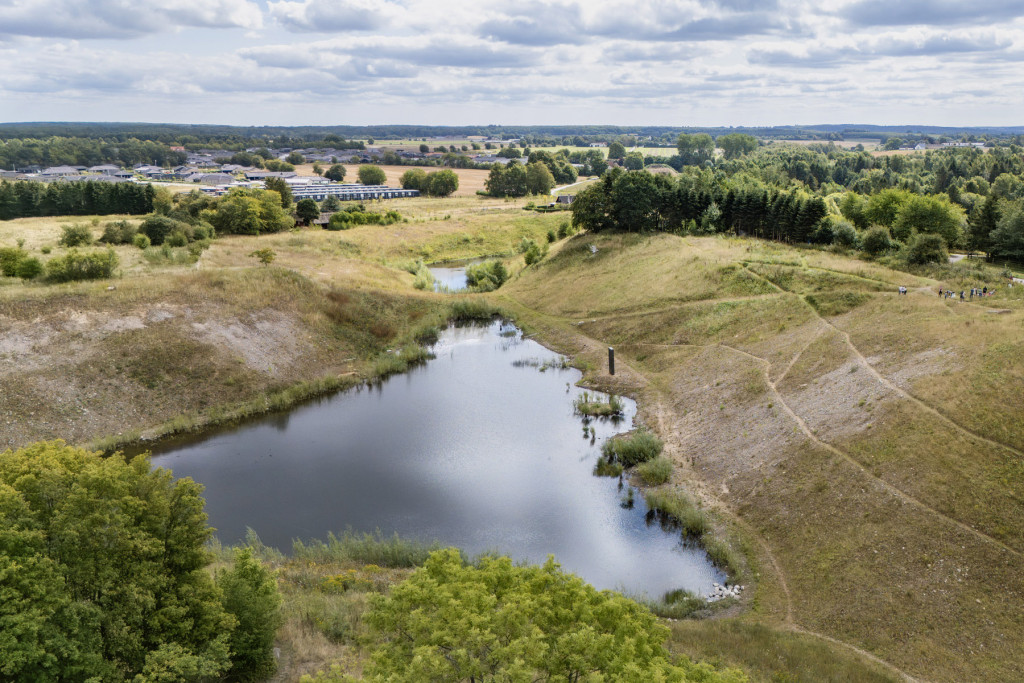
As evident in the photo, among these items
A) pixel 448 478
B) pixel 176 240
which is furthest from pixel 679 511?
pixel 176 240

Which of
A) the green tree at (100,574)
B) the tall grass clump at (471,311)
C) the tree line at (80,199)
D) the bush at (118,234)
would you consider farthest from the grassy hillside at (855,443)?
the tree line at (80,199)

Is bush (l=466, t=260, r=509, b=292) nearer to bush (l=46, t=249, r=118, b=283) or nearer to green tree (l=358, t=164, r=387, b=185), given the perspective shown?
bush (l=46, t=249, r=118, b=283)

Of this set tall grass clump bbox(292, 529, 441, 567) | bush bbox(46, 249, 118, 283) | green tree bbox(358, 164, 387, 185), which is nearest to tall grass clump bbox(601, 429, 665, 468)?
tall grass clump bbox(292, 529, 441, 567)

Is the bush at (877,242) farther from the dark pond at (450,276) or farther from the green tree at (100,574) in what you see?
the green tree at (100,574)

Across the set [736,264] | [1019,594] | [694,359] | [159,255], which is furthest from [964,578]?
[159,255]

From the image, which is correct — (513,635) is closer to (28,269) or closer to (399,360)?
(399,360)

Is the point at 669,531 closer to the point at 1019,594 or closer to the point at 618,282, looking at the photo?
the point at 1019,594
